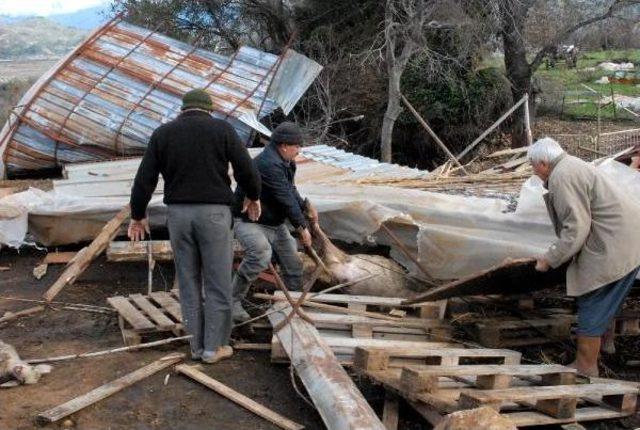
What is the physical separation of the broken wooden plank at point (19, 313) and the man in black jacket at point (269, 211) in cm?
203

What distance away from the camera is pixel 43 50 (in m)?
72.2

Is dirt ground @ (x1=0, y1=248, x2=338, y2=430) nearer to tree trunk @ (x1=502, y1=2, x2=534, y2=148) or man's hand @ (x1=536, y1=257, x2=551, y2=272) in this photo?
man's hand @ (x1=536, y1=257, x2=551, y2=272)

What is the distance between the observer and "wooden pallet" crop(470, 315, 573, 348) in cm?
546

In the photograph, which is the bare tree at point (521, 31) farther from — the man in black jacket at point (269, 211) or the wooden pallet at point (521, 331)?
the man in black jacket at point (269, 211)

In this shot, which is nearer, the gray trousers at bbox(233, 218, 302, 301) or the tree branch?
the gray trousers at bbox(233, 218, 302, 301)

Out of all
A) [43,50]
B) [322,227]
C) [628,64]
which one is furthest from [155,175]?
[43,50]

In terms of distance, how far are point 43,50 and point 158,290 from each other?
7238cm

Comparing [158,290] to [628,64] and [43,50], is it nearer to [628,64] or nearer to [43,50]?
[628,64]

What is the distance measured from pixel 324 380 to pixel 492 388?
1005 mm

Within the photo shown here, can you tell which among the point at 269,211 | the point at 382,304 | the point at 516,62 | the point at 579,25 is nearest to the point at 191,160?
the point at 269,211

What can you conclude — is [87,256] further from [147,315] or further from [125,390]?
[125,390]

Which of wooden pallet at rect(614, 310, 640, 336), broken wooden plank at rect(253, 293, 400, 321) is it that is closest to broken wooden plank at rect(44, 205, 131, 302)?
broken wooden plank at rect(253, 293, 400, 321)

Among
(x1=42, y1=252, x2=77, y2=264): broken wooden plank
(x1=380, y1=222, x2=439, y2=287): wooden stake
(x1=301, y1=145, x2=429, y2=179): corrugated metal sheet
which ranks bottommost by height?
(x1=42, y1=252, x2=77, y2=264): broken wooden plank

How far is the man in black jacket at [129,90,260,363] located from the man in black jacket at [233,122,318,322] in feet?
1.45
